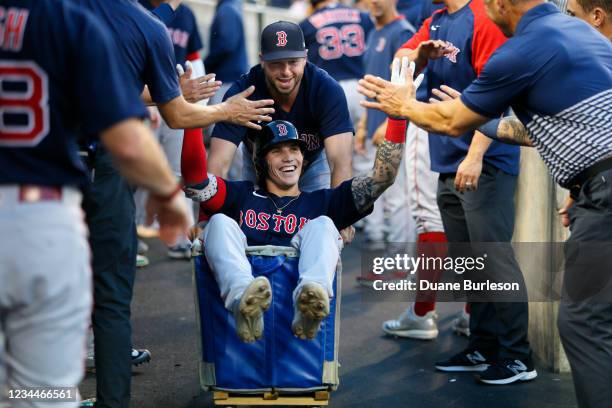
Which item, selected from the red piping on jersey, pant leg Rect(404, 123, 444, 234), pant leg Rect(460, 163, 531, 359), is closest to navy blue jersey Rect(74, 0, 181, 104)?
pant leg Rect(460, 163, 531, 359)

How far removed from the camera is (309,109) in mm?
5520

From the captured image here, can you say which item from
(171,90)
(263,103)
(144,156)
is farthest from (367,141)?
(144,156)

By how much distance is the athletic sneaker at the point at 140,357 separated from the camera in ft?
18.4

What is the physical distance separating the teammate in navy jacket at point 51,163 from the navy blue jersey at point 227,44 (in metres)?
6.40

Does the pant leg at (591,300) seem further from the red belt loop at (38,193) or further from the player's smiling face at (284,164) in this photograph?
the red belt loop at (38,193)

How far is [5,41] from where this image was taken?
9.68 feet

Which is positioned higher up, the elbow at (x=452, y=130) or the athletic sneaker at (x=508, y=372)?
the elbow at (x=452, y=130)

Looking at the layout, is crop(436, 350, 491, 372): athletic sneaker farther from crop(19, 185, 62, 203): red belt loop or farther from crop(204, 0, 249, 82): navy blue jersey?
crop(204, 0, 249, 82): navy blue jersey

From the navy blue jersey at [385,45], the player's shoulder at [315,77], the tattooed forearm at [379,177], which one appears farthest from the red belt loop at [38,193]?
the navy blue jersey at [385,45]

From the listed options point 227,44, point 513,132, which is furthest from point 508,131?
point 227,44

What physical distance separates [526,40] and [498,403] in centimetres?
215

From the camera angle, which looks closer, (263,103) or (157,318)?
(263,103)

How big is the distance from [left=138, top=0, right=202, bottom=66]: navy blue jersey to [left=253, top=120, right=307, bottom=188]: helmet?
2681 millimetres

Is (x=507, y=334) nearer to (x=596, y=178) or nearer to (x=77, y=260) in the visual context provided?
(x=596, y=178)
